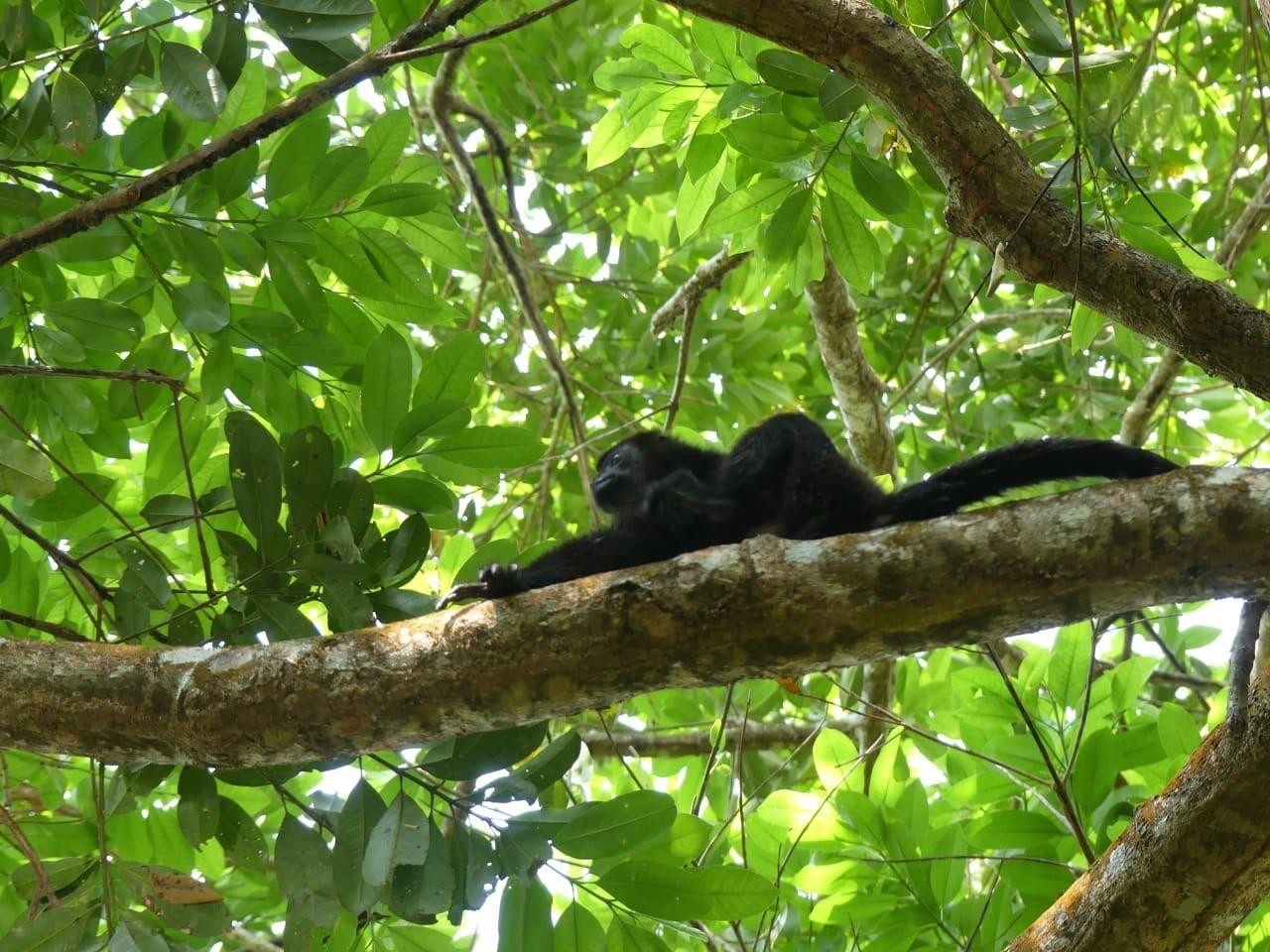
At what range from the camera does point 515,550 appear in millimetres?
3350

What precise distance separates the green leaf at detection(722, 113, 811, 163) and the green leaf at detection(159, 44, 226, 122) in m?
1.35

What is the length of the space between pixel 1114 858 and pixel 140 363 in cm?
291

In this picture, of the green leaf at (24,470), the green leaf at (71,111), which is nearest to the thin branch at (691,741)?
the green leaf at (24,470)

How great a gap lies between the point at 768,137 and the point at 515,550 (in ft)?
4.55

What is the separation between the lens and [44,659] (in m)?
2.39

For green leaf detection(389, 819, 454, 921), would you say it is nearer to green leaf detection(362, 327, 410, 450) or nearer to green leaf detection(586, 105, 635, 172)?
green leaf detection(362, 327, 410, 450)

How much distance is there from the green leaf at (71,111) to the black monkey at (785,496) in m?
1.47

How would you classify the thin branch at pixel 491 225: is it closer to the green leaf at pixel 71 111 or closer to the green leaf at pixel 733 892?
the green leaf at pixel 71 111

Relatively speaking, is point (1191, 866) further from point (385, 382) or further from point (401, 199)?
point (401, 199)

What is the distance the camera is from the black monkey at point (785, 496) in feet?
9.10

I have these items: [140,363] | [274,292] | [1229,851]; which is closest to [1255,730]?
[1229,851]

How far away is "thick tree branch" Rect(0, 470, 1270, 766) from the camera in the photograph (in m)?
2.06

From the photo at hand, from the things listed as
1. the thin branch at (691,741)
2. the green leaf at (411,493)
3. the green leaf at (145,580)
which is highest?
the green leaf at (411,493)

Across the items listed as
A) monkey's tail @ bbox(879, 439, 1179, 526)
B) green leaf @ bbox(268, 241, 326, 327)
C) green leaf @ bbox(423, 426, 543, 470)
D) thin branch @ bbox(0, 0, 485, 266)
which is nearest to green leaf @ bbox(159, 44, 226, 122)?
thin branch @ bbox(0, 0, 485, 266)
